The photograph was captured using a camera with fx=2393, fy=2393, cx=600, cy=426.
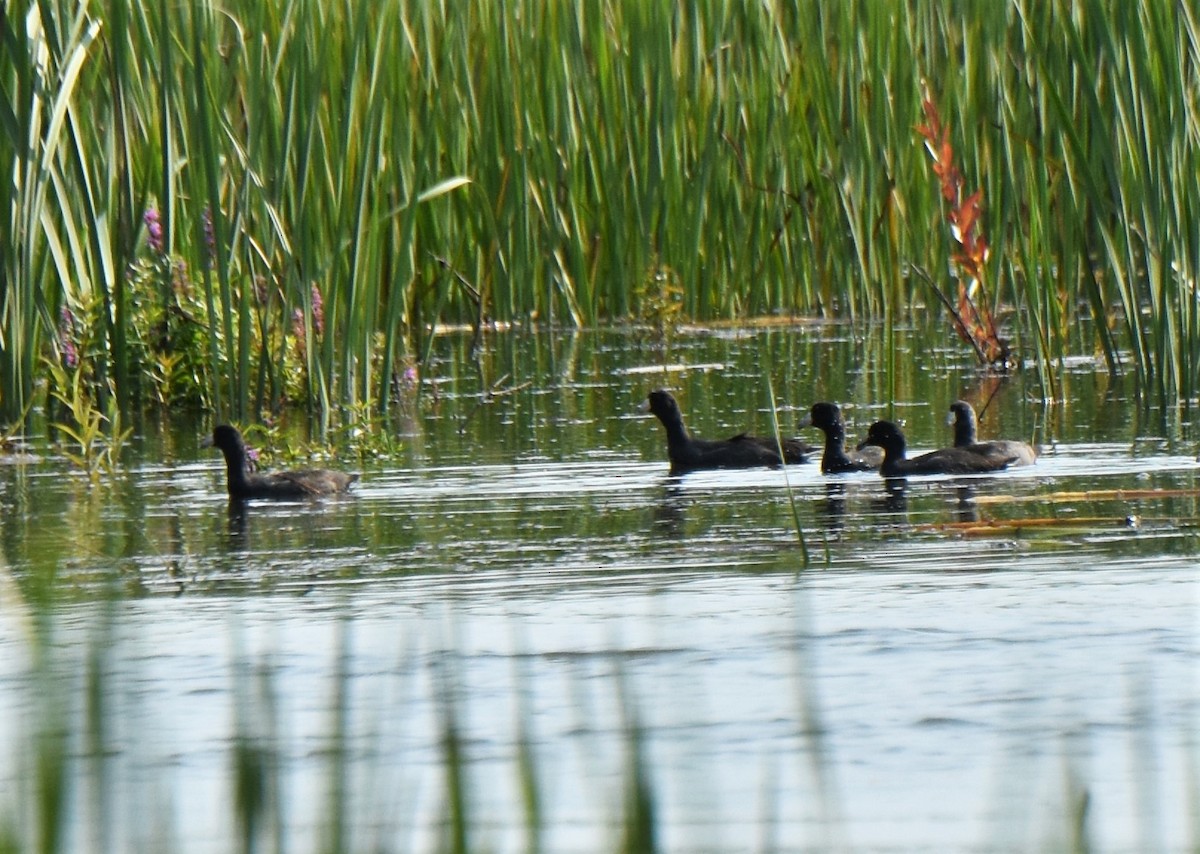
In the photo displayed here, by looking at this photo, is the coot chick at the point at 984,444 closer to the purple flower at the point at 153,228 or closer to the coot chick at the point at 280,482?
the coot chick at the point at 280,482

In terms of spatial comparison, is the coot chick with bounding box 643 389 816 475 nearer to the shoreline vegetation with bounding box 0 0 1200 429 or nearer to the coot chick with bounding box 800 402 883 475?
the coot chick with bounding box 800 402 883 475

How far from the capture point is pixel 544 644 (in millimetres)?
5070

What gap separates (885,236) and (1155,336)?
486 centimetres

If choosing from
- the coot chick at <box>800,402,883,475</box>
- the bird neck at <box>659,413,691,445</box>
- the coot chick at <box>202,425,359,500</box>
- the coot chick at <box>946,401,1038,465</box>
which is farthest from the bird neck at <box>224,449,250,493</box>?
the coot chick at <box>946,401,1038,465</box>

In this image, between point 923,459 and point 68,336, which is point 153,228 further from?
point 923,459

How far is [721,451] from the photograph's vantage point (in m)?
9.25

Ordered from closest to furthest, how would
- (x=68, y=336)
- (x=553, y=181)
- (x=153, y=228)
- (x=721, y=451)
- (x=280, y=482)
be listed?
(x=280, y=482), (x=721, y=451), (x=68, y=336), (x=153, y=228), (x=553, y=181)

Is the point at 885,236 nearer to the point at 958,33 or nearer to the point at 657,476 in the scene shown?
the point at 958,33

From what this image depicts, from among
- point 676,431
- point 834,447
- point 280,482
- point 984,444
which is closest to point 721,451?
point 676,431

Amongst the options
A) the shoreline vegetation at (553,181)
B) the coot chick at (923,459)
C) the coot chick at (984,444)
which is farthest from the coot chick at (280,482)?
the coot chick at (984,444)

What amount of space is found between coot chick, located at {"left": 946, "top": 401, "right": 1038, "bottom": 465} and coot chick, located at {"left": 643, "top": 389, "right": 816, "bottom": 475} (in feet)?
2.08

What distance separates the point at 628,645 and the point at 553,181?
30.0ft

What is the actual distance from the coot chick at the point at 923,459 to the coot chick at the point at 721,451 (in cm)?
34

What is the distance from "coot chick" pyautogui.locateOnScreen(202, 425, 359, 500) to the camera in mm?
8195
